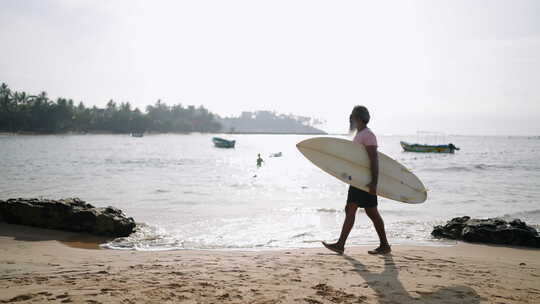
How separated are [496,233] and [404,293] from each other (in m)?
4.00

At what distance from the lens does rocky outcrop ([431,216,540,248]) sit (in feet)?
21.3

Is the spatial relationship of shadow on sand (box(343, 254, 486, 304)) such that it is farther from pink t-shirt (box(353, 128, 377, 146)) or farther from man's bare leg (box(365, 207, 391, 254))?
pink t-shirt (box(353, 128, 377, 146))

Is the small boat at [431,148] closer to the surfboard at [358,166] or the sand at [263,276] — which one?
the surfboard at [358,166]

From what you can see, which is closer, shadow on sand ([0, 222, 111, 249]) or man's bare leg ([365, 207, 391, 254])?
man's bare leg ([365, 207, 391, 254])

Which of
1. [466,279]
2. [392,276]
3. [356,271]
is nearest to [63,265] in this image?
[356,271]

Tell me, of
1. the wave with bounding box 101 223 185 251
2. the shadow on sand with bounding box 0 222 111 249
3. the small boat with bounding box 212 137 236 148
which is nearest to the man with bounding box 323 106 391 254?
the wave with bounding box 101 223 185 251

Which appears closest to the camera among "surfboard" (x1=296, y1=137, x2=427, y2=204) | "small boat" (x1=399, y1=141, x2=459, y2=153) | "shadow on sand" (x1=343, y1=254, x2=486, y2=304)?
"shadow on sand" (x1=343, y1=254, x2=486, y2=304)

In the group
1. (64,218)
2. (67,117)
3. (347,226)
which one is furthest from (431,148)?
(67,117)

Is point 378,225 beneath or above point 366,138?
beneath

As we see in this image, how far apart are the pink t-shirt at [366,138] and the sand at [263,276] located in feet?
4.97

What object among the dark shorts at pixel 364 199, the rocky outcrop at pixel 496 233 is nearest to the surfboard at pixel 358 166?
the dark shorts at pixel 364 199

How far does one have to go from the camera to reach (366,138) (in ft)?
17.1

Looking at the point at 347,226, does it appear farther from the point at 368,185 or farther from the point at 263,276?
the point at 263,276

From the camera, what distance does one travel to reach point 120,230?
687 cm
